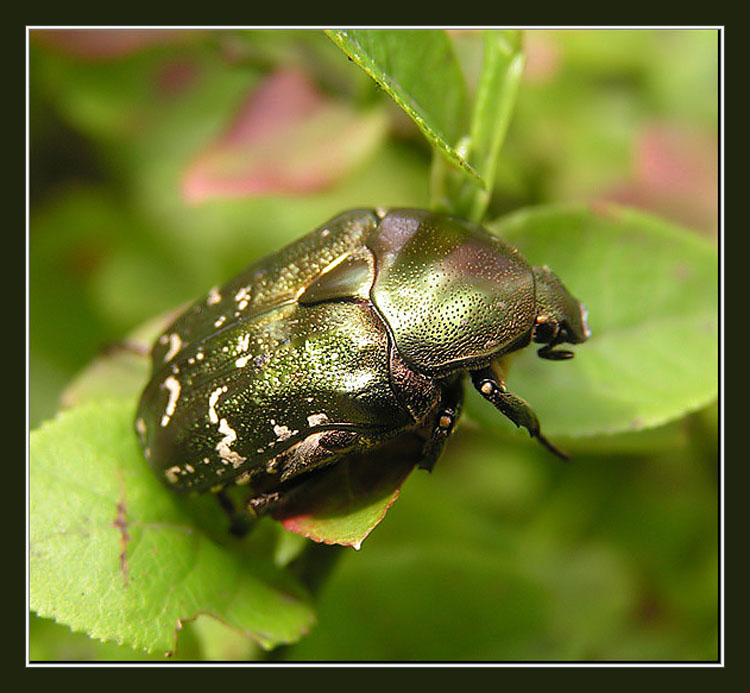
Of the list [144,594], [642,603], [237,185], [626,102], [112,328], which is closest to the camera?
[144,594]

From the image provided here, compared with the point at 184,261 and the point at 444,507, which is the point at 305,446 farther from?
the point at 184,261

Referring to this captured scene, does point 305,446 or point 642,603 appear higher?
point 305,446

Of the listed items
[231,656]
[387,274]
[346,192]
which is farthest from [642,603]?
[346,192]

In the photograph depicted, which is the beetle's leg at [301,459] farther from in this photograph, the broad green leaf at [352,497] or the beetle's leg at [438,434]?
the beetle's leg at [438,434]

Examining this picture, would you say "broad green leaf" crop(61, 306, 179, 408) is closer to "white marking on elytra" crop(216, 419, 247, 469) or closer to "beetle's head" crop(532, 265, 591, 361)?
"white marking on elytra" crop(216, 419, 247, 469)

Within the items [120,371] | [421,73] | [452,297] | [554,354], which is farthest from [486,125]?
[120,371]

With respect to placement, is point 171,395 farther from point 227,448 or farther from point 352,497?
point 352,497
